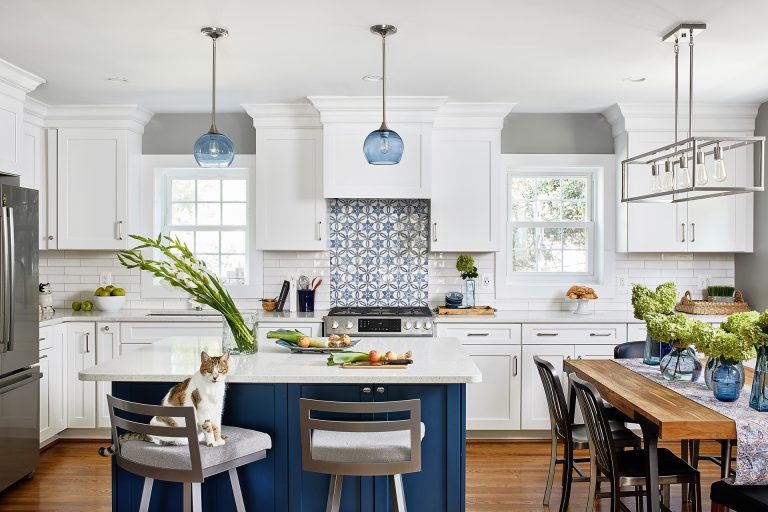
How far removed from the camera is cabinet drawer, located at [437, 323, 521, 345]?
494cm

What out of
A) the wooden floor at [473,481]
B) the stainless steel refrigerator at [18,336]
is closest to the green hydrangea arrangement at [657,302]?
the wooden floor at [473,481]

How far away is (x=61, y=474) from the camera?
4.27 meters

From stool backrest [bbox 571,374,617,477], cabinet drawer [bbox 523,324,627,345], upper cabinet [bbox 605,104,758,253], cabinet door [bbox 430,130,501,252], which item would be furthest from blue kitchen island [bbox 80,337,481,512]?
upper cabinet [bbox 605,104,758,253]

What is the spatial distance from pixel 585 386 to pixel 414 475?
0.84m

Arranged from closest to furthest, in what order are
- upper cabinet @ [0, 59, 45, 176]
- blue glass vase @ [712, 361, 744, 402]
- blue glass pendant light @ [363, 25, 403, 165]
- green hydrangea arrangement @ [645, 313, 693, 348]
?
1. blue glass vase @ [712, 361, 744, 402]
2. green hydrangea arrangement @ [645, 313, 693, 348]
3. blue glass pendant light @ [363, 25, 403, 165]
4. upper cabinet @ [0, 59, 45, 176]

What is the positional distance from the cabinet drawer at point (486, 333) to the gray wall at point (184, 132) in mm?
2225

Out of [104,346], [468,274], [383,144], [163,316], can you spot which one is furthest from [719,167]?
[104,346]

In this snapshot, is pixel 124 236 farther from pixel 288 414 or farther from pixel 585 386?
pixel 585 386

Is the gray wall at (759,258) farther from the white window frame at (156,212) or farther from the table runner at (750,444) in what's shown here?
the white window frame at (156,212)

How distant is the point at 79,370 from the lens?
16.3ft

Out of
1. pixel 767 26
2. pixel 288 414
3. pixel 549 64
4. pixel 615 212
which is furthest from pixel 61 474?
pixel 767 26

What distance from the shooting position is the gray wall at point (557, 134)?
551 cm

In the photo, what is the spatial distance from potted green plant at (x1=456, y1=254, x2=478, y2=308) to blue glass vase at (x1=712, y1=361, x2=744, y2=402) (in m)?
2.57

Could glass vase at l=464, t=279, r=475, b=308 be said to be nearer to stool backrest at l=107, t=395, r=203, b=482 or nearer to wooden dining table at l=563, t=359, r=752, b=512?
wooden dining table at l=563, t=359, r=752, b=512
